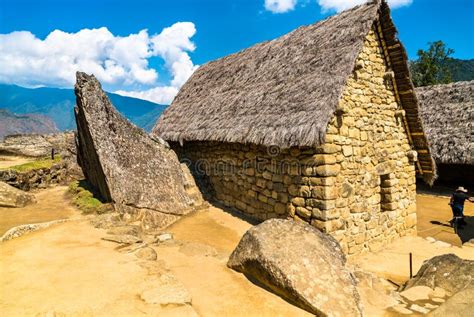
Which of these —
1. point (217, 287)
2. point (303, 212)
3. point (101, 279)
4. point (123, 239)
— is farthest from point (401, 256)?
point (101, 279)

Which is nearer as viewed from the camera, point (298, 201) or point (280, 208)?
point (298, 201)

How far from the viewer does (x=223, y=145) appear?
30.3 feet

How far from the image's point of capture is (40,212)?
284 inches

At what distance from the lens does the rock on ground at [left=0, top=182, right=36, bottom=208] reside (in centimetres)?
733

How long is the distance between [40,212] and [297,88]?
6.72 metres

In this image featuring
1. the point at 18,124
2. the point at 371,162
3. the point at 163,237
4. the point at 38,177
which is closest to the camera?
the point at 163,237

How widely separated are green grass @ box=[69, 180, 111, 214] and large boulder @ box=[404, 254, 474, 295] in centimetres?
631

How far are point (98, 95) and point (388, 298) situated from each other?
774cm

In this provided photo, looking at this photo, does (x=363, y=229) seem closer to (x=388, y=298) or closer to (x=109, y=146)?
(x=388, y=298)

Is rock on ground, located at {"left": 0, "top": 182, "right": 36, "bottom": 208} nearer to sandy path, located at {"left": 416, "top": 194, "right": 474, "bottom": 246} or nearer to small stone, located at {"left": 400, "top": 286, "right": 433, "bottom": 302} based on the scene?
small stone, located at {"left": 400, "top": 286, "right": 433, "bottom": 302}

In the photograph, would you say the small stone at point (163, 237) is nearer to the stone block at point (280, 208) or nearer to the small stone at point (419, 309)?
the stone block at point (280, 208)

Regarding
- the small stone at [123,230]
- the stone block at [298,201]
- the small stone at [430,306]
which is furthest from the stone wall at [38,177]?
the small stone at [430,306]

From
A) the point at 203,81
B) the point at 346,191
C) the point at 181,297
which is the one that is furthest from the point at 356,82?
the point at 203,81

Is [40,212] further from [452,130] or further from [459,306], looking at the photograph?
[452,130]
